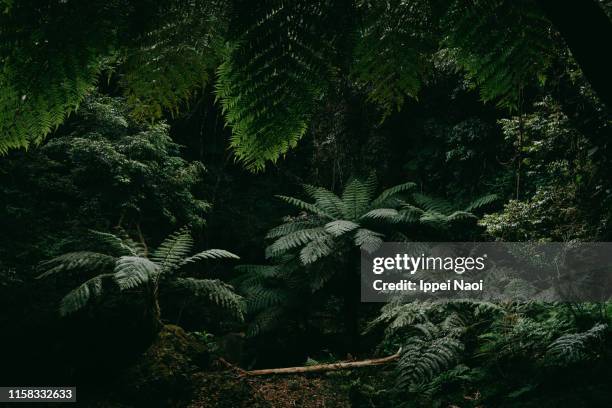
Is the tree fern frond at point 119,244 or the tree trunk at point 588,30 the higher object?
the tree fern frond at point 119,244

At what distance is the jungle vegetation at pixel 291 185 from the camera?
49 cm

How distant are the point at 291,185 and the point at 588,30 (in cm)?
752

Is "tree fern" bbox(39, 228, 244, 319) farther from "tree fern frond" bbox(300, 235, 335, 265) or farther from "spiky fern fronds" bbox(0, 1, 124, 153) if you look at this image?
"spiky fern fronds" bbox(0, 1, 124, 153)

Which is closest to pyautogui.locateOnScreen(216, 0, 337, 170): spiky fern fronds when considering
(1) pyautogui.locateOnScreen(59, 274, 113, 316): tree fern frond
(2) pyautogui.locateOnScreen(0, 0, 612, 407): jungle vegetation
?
(2) pyautogui.locateOnScreen(0, 0, 612, 407): jungle vegetation

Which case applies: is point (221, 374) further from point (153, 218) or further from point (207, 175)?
point (207, 175)

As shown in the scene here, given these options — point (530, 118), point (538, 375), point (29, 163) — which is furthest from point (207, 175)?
point (538, 375)

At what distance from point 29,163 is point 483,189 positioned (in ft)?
16.8

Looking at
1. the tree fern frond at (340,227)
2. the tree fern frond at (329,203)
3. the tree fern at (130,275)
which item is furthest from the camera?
the tree fern frond at (329,203)

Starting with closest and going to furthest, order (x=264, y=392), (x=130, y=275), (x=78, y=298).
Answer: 1. (x=78, y=298)
2. (x=130, y=275)
3. (x=264, y=392)

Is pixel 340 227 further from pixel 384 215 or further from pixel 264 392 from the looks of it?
pixel 264 392

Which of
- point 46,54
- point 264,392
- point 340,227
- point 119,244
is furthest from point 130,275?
point 46,54

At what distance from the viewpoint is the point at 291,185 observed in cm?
793

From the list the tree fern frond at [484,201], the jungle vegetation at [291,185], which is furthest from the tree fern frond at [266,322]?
the tree fern frond at [484,201]

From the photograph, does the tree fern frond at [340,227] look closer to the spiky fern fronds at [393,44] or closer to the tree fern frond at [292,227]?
the tree fern frond at [292,227]
